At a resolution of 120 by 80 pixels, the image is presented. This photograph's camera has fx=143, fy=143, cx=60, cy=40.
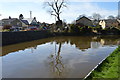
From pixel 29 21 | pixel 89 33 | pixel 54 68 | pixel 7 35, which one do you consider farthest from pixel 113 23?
pixel 54 68

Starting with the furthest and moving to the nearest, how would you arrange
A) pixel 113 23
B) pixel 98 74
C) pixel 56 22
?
pixel 113 23
pixel 56 22
pixel 98 74

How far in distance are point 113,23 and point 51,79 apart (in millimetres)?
62840

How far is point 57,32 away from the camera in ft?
120

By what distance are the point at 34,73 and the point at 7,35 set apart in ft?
50.1

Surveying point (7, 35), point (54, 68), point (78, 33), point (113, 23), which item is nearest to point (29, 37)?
point (7, 35)

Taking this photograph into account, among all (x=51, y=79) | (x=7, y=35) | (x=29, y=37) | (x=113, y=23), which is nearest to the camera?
(x=51, y=79)

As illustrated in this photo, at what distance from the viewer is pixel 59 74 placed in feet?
26.2

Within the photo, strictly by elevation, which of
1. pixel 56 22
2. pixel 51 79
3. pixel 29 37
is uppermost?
pixel 56 22

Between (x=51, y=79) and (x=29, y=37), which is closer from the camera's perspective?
(x=51, y=79)

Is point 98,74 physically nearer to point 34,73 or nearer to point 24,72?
point 34,73

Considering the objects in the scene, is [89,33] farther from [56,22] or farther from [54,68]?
[54,68]

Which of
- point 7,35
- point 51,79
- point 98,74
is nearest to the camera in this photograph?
point 98,74

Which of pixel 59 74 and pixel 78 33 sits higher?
pixel 78 33

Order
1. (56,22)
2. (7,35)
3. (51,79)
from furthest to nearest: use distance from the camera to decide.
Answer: (56,22) → (7,35) → (51,79)
